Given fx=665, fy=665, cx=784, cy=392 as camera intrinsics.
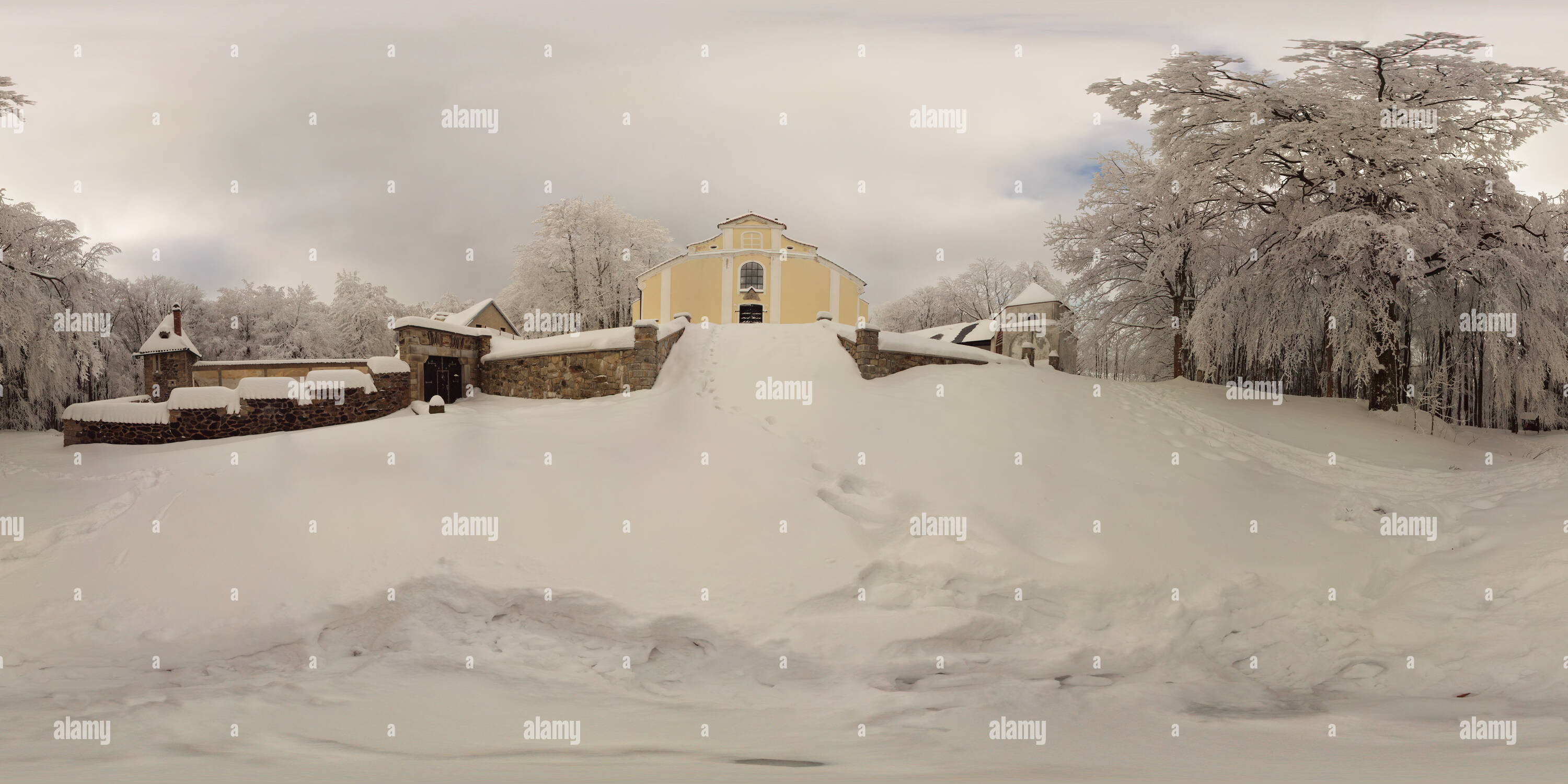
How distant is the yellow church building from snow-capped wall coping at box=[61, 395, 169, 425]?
2035cm

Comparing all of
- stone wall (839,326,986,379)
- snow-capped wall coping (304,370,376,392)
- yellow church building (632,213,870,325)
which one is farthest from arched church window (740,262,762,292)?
snow-capped wall coping (304,370,376,392)

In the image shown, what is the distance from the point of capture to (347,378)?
17.0 meters

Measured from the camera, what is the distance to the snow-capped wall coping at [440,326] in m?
18.5

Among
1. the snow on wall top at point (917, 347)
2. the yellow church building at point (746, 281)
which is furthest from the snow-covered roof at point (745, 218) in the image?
the snow on wall top at point (917, 347)

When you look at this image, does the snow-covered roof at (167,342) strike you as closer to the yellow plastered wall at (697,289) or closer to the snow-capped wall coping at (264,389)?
the snow-capped wall coping at (264,389)

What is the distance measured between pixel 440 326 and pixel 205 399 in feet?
19.3

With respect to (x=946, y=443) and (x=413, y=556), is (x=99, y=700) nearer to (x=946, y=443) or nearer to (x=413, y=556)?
(x=413, y=556)

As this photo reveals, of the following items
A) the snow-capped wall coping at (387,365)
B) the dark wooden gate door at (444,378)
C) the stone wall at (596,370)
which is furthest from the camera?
the dark wooden gate door at (444,378)

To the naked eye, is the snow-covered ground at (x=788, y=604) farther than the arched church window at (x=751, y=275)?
No

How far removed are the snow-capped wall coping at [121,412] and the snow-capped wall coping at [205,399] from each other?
0.29 m

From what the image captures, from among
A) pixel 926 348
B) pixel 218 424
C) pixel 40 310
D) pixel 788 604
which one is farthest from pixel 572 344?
pixel 40 310

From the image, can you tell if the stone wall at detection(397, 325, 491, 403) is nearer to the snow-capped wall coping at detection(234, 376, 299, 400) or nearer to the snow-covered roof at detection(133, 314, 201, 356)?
the snow-capped wall coping at detection(234, 376, 299, 400)

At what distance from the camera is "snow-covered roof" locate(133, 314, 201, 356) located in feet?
81.0

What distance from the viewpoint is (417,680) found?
5977 mm
